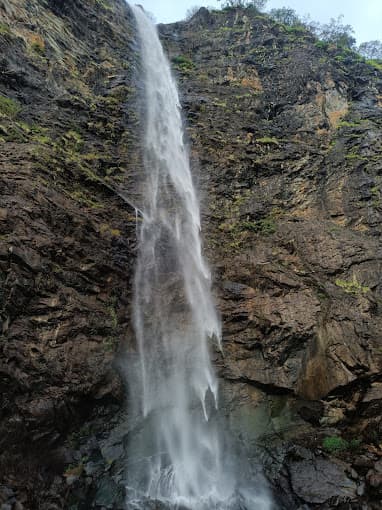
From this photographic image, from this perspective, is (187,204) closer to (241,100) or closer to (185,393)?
(185,393)

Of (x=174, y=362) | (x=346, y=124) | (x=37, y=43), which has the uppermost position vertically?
(x=37, y=43)

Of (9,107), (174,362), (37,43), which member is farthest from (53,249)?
(37,43)

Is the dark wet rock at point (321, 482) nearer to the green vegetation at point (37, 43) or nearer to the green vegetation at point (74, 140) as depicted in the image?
the green vegetation at point (74, 140)

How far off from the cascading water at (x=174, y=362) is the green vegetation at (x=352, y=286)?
3.81m

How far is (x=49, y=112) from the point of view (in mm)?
13484

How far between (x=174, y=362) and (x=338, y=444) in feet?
14.3

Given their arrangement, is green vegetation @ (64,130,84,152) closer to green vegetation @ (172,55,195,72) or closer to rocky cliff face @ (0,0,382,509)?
rocky cliff face @ (0,0,382,509)

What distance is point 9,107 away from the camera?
40.0 feet

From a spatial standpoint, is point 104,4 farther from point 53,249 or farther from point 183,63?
point 53,249

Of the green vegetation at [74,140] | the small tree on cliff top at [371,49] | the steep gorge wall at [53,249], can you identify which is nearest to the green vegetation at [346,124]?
the steep gorge wall at [53,249]

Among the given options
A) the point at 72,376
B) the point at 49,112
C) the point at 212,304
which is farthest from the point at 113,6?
the point at 72,376

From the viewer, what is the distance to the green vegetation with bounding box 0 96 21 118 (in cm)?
1190

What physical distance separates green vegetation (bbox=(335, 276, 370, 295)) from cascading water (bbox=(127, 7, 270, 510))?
381cm

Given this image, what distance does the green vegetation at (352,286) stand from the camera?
10375mm
